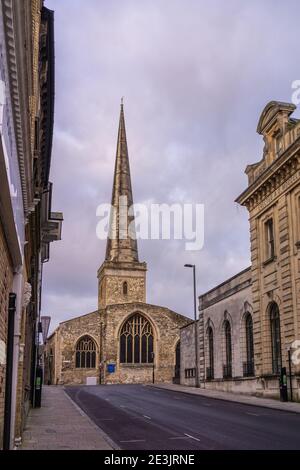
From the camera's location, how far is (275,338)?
28.8 meters

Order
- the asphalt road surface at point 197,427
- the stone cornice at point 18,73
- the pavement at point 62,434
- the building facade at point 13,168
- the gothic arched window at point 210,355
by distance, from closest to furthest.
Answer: the stone cornice at point 18,73 < the building facade at point 13,168 < the pavement at point 62,434 < the asphalt road surface at point 197,427 < the gothic arched window at point 210,355

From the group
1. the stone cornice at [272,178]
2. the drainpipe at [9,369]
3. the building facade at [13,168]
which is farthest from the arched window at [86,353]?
the drainpipe at [9,369]

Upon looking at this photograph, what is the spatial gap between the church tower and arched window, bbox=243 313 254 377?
42.5m

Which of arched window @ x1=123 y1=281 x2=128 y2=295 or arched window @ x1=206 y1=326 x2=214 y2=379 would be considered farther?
arched window @ x1=123 y1=281 x2=128 y2=295

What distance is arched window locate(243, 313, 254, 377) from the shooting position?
31827 millimetres

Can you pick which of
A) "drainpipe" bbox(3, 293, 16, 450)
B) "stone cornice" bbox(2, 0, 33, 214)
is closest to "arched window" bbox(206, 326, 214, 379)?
"drainpipe" bbox(3, 293, 16, 450)

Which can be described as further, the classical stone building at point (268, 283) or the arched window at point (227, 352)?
the arched window at point (227, 352)

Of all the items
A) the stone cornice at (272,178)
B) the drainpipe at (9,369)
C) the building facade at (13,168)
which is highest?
the stone cornice at (272,178)

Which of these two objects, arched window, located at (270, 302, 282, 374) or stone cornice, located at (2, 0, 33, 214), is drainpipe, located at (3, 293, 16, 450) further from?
arched window, located at (270, 302, 282, 374)

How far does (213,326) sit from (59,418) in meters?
21.2

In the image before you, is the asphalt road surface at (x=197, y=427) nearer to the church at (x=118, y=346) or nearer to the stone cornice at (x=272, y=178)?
the stone cornice at (x=272, y=178)

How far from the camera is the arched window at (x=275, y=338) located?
2817 cm

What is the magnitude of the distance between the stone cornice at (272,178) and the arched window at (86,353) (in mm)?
38690

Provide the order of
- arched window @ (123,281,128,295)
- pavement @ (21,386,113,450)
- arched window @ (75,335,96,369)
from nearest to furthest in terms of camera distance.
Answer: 1. pavement @ (21,386,113,450)
2. arched window @ (75,335,96,369)
3. arched window @ (123,281,128,295)
